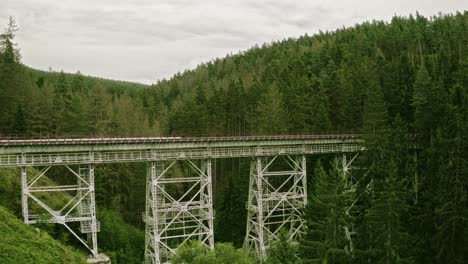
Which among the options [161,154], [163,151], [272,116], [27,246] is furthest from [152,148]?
[272,116]

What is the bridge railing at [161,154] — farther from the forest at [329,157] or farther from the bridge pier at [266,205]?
the forest at [329,157]

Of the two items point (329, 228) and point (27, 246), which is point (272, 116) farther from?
point (27, 246)

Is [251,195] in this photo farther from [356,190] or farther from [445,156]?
[445,156]

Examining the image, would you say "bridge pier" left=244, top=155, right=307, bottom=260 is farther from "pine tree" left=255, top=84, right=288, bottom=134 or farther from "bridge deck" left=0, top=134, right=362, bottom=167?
"pine tree" left=255, top=84, right=288, bottom=134

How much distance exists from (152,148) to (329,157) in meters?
18.8

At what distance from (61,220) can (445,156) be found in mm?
25483

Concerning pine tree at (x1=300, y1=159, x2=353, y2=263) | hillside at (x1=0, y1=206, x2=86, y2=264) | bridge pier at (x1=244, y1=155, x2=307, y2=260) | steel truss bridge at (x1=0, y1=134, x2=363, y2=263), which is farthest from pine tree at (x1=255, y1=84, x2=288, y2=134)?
hillside at (x1=0, y1=206, x2=86, y2=264)

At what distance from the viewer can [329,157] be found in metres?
44.3

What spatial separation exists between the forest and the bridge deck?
2591 mm

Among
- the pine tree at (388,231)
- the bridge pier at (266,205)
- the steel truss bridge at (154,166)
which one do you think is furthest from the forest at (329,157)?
the bridge pier at (266,205)

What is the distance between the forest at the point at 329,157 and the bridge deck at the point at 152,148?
2.59m

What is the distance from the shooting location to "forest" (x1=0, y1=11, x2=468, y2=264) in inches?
1055

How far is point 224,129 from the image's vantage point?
6103cm

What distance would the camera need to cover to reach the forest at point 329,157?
26797 mm
